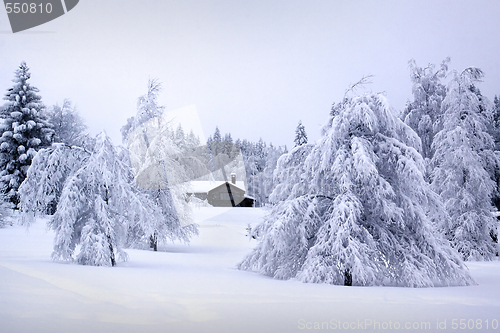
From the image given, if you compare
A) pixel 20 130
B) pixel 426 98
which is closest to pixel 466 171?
pixel 426 98

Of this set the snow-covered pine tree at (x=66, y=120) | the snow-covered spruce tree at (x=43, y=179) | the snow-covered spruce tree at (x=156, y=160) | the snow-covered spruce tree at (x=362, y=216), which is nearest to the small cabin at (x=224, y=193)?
the snow-covered pine tree at (x=66, y=120)

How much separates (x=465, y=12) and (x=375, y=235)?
17.0 m

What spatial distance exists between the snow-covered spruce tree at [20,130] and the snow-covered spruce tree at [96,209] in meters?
16.1

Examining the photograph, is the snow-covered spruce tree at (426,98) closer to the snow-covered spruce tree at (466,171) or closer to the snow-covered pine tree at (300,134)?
the snow-covered spruce tree at (466,171)

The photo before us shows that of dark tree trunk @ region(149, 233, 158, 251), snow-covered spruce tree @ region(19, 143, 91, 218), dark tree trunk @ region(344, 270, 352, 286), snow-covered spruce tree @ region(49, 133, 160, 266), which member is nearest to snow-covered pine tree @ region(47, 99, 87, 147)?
dark tree trunk @ region(149, 233, 158, 251)

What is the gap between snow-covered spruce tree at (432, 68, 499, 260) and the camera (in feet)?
51.8

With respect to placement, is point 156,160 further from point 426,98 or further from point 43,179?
point 426,98

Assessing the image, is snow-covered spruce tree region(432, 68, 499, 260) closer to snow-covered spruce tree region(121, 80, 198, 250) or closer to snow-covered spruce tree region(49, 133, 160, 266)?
snow-covered spruce tree region(121, 80, 198, 250)

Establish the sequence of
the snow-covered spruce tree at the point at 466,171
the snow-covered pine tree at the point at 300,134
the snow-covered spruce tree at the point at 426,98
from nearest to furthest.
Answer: the snow-covered spruce tree at the point at 466,171, the snow-covered spruce tree at the point at 426,98, the snow-covered pine tree at the point at 300,134

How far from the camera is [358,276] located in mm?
7379

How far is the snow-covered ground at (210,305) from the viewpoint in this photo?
414 cm

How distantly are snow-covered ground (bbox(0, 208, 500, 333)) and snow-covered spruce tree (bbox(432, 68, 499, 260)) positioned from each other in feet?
30.9

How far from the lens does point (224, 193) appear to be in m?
50.1

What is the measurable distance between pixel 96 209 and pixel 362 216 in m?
6.81
